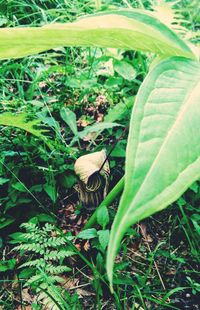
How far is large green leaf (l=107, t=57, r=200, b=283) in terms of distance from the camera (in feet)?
1.52

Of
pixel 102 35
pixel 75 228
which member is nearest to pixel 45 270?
pixel 75 228

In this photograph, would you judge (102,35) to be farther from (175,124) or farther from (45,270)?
(45,270)

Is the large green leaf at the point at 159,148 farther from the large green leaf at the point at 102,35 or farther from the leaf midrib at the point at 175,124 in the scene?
the large green leaf at the point at 102,35

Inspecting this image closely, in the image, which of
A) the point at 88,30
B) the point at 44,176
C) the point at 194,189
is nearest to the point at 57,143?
the point at 44,176

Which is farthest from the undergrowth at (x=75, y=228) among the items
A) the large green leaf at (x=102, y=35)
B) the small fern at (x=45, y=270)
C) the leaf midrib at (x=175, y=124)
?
the leaf midrib at (x=175, y=124)

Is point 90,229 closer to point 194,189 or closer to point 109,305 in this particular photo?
point 109,305

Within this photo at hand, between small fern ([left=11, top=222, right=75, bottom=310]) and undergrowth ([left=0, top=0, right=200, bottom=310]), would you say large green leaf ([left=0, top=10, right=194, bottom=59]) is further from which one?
small fern ([left=11, top=222, right=75, bottom=310])

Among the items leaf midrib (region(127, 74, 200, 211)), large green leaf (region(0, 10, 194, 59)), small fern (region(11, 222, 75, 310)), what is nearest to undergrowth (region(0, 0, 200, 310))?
small fern (region(11, 222, 75, 310))

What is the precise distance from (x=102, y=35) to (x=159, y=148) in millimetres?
333

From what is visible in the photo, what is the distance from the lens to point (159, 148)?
535 millimetres

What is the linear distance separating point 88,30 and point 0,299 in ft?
3.36

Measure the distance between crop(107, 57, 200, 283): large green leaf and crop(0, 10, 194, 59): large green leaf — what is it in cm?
12

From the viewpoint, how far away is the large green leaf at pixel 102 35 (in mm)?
721

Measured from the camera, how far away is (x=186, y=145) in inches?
21.9
